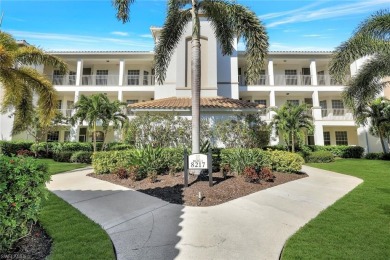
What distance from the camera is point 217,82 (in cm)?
1983

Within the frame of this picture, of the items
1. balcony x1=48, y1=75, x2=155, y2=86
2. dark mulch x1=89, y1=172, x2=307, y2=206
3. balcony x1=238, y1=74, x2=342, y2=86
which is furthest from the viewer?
balcony x1=48, y1=75, x2=155, y2=86

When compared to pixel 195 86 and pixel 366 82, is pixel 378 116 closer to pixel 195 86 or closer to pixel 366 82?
pixel 366 82

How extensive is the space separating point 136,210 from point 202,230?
78.3 inches

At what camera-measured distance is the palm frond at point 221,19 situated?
1002 cm

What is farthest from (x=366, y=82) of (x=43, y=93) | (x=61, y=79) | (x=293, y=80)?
(x=61, y=79)

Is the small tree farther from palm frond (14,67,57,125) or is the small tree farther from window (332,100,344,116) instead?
window (332,100,344,116)

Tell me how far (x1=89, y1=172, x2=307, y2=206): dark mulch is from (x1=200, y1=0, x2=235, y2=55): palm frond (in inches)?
254

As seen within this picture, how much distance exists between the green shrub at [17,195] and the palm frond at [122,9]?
820 centimetres

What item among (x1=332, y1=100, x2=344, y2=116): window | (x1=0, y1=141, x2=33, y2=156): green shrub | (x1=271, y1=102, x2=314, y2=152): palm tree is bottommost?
(x1=0, y1=141, x2=33, y2=156): green shrub

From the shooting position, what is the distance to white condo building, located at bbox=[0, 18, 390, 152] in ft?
63.1

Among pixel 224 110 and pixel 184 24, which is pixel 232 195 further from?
pixel 184 24

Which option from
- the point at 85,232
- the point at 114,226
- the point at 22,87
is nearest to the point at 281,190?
the point at 114,226

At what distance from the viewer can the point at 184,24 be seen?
37.3 feet

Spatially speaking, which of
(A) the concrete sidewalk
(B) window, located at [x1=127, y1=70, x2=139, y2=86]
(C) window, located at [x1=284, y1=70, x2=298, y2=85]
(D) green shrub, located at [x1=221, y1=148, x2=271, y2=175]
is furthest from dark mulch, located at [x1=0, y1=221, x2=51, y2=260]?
(C) window, located at [x1=284, y1=70, x2=298, y2=85]
